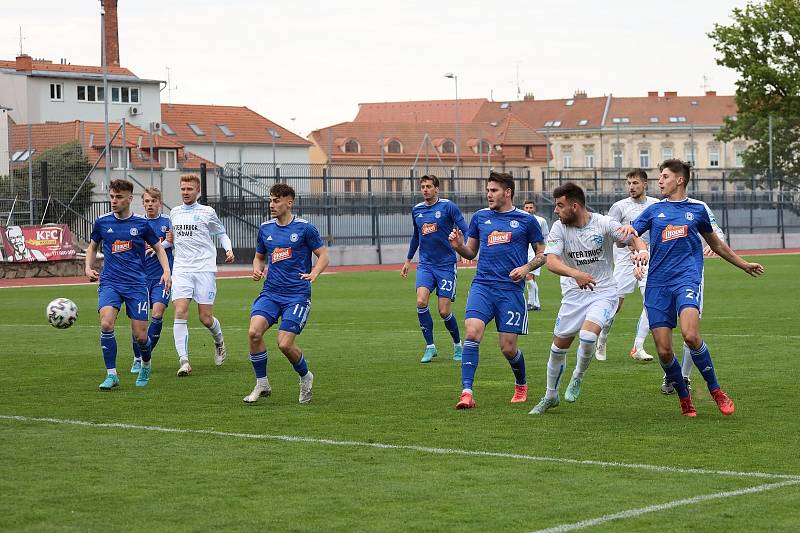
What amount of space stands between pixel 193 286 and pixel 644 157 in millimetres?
113966

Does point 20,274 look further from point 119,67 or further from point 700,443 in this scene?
point 119,67

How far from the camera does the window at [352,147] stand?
105 metres

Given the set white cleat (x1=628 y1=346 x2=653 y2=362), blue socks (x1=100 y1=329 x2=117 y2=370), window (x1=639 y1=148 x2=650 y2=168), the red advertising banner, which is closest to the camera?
blue socks (x1=100 y1=329 x2=117 y2=370)

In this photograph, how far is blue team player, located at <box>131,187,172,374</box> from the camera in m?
14.2

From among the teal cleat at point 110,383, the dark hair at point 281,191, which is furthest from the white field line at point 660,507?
the teal cleat at point 110,383

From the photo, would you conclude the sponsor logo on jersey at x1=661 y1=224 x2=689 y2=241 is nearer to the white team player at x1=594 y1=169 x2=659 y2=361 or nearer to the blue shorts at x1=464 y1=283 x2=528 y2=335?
the blue shorts at x1=464 y1=283 x2=528 y2=335

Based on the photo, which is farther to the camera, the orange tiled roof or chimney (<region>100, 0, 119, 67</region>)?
the orange tiled roof

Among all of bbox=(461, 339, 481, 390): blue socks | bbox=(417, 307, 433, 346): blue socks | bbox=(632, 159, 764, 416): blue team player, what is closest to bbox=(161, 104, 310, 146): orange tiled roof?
bbox=(417, 307, 433, 346): blue socks

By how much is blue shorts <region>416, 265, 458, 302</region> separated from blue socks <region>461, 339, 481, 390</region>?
13.9ft

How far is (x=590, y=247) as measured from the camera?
10.9m

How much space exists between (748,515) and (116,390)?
7454mm

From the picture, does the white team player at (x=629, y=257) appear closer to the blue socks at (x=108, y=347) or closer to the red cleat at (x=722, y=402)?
the red cleat at (x=722, y=402)

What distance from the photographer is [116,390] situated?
12.9 metres

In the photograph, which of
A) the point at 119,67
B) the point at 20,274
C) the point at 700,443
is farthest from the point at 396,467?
the point at 119,67
